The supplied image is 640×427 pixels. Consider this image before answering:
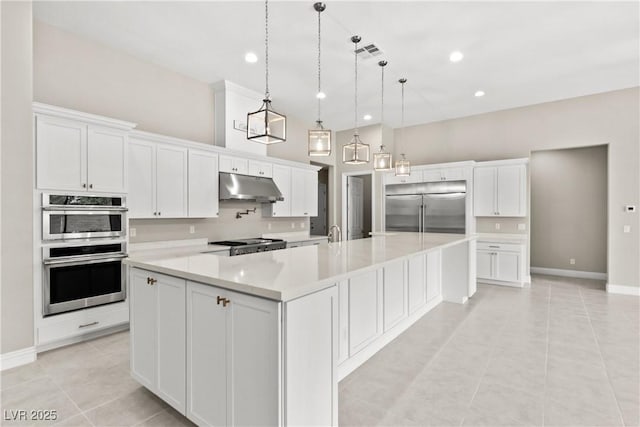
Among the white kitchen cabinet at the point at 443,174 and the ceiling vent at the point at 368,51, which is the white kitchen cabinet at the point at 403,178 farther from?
the ceiling vent at the point at 368,51

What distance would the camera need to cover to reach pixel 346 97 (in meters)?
5.49

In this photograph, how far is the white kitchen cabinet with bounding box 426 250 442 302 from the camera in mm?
4289

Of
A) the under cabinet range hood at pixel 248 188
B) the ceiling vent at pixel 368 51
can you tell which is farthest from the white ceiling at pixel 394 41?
the under cabinet range hood at pixel 248 188

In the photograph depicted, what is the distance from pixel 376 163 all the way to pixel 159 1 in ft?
9.40

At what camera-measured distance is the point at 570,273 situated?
653 centimetres

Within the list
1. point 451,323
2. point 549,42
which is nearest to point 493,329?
point 451,323

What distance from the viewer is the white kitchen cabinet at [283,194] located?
570 cm

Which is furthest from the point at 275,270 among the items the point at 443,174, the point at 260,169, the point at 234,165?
the point at 443,174

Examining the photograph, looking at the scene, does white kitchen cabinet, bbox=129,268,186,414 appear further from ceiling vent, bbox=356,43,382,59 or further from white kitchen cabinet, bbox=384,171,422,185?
white kitchen cabinet, bbox=384,171,422,185

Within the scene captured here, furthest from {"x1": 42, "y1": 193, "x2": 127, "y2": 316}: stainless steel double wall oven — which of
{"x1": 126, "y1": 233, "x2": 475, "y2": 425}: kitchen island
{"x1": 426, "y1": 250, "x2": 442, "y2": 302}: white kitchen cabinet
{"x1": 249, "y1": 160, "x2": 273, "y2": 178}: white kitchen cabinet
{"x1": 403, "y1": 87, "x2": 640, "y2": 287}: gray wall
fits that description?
{"x1": 403, "y1": 87, "x2": 640, "y2": 287}: gray wall

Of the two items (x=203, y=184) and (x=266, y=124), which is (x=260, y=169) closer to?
(x=203, y=184)

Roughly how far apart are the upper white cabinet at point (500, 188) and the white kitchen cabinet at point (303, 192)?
10.3 feet

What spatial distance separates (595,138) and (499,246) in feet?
7.78

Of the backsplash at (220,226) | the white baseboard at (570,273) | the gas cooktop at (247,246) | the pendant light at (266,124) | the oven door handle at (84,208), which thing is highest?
the pendant light at (266,124)
